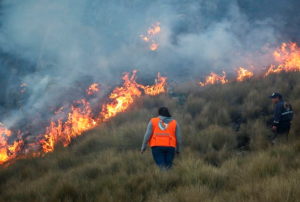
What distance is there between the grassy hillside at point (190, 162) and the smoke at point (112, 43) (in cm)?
563

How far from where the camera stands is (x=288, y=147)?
4742mm

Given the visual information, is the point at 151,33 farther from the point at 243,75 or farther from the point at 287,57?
the point at 287,57

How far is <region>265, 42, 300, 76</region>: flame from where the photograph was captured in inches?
500

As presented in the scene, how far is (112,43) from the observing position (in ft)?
62.4

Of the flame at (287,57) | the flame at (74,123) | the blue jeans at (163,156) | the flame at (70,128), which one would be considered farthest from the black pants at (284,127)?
the flame at (287,57)

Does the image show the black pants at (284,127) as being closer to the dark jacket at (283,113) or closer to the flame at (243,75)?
the dark jacket at (283,113)

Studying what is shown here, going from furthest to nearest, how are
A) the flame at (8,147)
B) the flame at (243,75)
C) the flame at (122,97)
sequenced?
the flame at (243,75)
the flame at (122,97)
the flame at (8,147)

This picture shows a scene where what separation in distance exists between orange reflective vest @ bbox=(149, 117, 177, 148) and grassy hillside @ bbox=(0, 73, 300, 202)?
0.41 meters

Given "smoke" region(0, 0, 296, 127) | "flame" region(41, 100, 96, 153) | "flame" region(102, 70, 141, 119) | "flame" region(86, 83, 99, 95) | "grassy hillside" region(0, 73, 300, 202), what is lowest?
"grassy hillside" region(0, 73, 300, 202)

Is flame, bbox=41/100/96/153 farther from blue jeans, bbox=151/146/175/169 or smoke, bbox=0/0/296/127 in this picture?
blue jeans, bbox=151/146/175/169

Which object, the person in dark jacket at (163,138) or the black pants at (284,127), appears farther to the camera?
the black pants at (284,127)

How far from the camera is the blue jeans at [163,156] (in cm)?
490

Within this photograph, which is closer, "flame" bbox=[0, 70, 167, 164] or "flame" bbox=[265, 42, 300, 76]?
"flame" bbox=[0, 70, 167, 164]

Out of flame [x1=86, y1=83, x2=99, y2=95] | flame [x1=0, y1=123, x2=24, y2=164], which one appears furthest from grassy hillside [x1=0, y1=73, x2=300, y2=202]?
flame [x1=86, y1=83, x2=99, y2=95]
